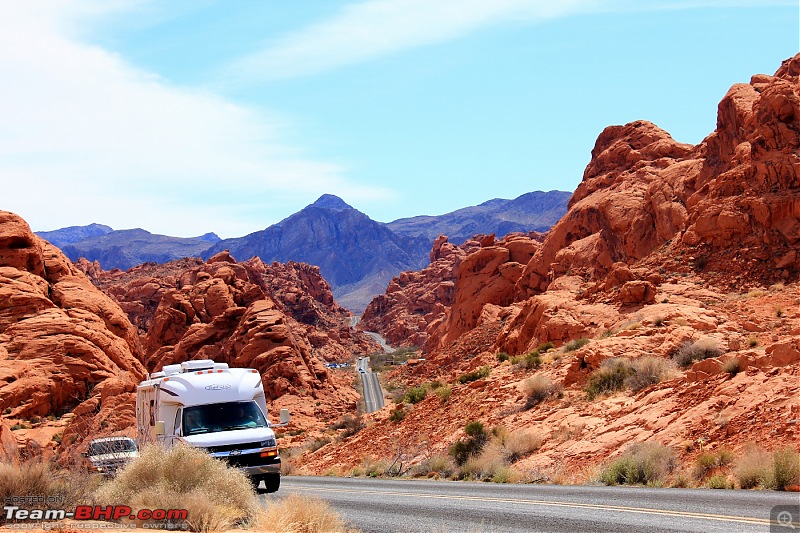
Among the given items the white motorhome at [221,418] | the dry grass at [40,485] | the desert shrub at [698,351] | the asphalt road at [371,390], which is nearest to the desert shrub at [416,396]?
the desert shrub at [698,351]

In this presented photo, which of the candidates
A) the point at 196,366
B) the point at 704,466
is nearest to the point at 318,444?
the point at 196,366

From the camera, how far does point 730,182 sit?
34062mm

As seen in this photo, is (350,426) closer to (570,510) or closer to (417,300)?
(570,510)

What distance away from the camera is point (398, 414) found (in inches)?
1313

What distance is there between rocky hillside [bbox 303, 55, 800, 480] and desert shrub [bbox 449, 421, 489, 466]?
1380 millimetres

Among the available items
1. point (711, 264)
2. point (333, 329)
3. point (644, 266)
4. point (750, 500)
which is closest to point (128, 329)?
point (644, 266)

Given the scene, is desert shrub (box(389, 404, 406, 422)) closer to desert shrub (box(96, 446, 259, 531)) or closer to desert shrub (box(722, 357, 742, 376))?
desert shrub (box(722, 357, 742, 376))

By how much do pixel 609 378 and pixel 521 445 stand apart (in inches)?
161

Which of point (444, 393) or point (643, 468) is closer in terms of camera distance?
point (643, 468)

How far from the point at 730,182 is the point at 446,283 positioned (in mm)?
104826

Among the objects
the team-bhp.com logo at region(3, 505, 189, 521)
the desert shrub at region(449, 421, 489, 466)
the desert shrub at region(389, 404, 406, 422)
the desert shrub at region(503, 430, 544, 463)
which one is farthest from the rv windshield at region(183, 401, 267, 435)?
the desert shrub at region(389, 404, 406, 422)

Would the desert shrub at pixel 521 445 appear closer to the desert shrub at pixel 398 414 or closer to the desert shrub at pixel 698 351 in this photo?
the desert shrub at pixel 698 351

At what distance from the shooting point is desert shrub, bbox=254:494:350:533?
9.39 metres

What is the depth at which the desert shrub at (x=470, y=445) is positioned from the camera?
23188 millimetres
